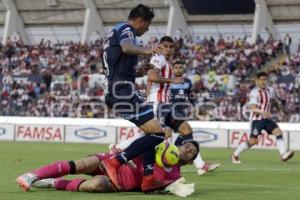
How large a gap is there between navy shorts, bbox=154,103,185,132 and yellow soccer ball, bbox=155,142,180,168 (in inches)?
212

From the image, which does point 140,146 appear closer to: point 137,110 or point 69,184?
point 137,110

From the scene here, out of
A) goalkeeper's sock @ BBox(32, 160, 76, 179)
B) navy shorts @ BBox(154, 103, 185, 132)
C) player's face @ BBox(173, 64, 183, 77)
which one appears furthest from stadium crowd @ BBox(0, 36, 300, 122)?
goalkeeper's sock @ BBox(32, 160, 76, 179)

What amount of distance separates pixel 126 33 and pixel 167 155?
1676 millimetres

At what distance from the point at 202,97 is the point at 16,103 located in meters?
10.6

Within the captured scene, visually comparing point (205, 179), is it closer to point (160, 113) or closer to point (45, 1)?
point (160, 113)

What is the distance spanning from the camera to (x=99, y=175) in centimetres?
1098

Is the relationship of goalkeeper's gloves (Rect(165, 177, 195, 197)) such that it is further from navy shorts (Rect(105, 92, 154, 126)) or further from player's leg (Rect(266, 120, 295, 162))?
player's leg (Rect(266, 120, 295, 162))

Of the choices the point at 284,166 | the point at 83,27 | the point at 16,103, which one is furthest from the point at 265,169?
the point at 83,27

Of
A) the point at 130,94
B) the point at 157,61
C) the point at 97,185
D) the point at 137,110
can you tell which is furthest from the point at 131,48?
the point at 157,61

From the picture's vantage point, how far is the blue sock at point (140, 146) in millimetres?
10836

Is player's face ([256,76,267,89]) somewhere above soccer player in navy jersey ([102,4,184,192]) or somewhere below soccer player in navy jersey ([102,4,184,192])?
above

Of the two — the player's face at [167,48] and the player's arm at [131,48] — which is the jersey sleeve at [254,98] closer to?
the player's face at [167,48]

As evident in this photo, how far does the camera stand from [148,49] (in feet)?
34.8

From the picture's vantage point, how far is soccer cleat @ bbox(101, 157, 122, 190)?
10.8 meters
